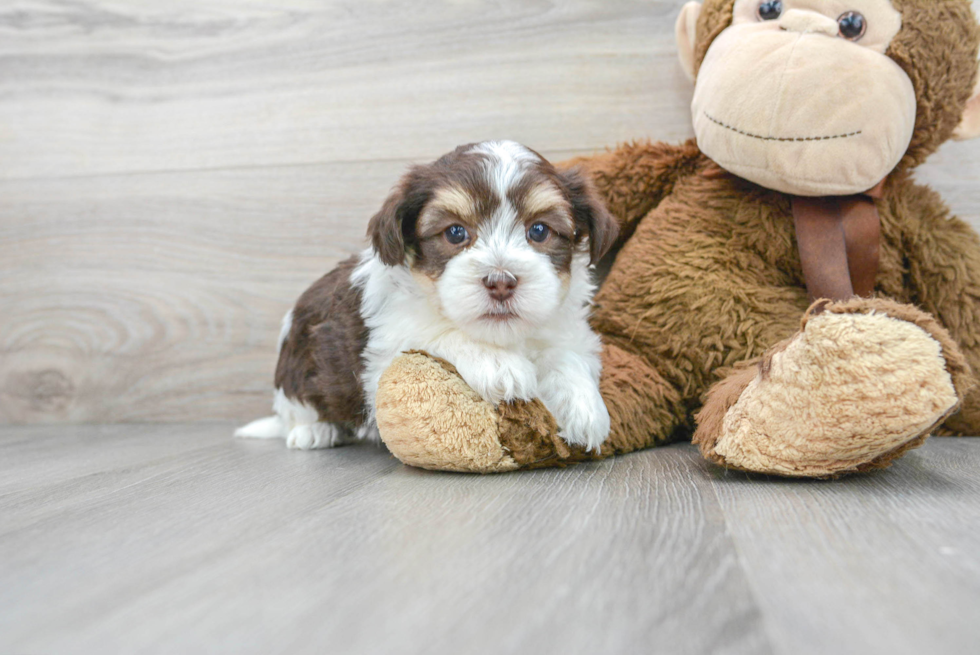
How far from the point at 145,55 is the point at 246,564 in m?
2.02

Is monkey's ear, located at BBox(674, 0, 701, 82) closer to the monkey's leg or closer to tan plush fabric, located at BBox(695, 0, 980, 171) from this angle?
tan plush fabric, located at BBox(695, 0, 980, 171)

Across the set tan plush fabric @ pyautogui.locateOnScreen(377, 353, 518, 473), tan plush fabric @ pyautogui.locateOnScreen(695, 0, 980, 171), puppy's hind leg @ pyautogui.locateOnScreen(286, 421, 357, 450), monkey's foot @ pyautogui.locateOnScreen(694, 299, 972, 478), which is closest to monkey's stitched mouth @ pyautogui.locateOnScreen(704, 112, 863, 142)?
tan plush fabric @ pyautogui.locateOnScreen(695, 0, 980, 171)

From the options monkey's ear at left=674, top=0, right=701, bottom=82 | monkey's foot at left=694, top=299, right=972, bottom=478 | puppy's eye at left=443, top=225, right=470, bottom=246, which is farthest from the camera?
monkey's ear at left=674, top=0, right=701, bottom=82

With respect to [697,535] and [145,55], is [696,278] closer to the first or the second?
[697,535]

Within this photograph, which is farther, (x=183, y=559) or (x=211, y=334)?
(x=211, y=334)

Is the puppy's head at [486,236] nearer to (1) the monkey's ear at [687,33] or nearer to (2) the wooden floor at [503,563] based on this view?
(2) the wooden floor at [503,563]

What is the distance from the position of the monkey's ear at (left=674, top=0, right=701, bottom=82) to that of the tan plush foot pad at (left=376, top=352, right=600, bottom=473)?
1093 mm

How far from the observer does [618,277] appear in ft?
6.20

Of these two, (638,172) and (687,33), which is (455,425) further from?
(687,33)

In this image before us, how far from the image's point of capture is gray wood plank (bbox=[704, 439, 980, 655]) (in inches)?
27.5

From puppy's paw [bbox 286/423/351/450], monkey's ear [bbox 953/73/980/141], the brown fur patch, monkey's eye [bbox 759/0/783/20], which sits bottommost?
puppy's paw [bbox 286/423/351/450]

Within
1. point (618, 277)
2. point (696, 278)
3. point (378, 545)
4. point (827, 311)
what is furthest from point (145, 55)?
point (827, 311)

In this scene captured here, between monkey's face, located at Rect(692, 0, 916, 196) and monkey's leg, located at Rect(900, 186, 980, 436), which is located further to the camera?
monkey's leg, located at Rect(900, 186, 980, 436)

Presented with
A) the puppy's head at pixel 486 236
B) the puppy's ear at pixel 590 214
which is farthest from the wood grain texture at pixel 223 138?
the puppy's head at pixel 486 236
